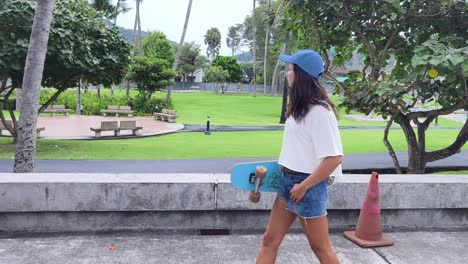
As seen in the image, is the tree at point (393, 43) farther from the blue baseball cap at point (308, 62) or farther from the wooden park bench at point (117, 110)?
the wooden park bench at point (117, 110)

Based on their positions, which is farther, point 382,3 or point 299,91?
point 382,3

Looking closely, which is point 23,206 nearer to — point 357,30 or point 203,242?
point 203,242

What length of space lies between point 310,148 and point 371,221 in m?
1.80

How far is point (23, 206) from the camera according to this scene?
4.35 m

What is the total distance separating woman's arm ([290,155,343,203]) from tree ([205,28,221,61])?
4185 inches

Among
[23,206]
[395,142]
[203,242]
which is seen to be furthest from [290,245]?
[395,142]

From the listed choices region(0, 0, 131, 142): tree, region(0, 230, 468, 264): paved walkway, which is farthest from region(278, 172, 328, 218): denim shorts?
region(0, 0, 131, 142): tree

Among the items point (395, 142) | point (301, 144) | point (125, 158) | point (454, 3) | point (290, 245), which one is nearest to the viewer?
point (301, 144)

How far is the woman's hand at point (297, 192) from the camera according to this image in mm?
2867

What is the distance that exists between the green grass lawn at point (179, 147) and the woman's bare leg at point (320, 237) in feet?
34.2

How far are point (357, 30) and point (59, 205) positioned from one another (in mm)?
5397

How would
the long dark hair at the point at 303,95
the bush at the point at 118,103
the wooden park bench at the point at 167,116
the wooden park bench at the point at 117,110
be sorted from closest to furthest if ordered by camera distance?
the long dark hair at the point at 303,95
the wooden park bench at the point at 167,116
the wooden park bench at the point at 117,110
the bush at the point at 118,103

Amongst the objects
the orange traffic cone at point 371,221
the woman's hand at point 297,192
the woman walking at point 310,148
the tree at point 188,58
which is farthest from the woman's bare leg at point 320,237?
the tree at point 188,58

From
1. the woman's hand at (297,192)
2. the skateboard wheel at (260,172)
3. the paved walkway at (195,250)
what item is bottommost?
the paved walkway at (195,250)
